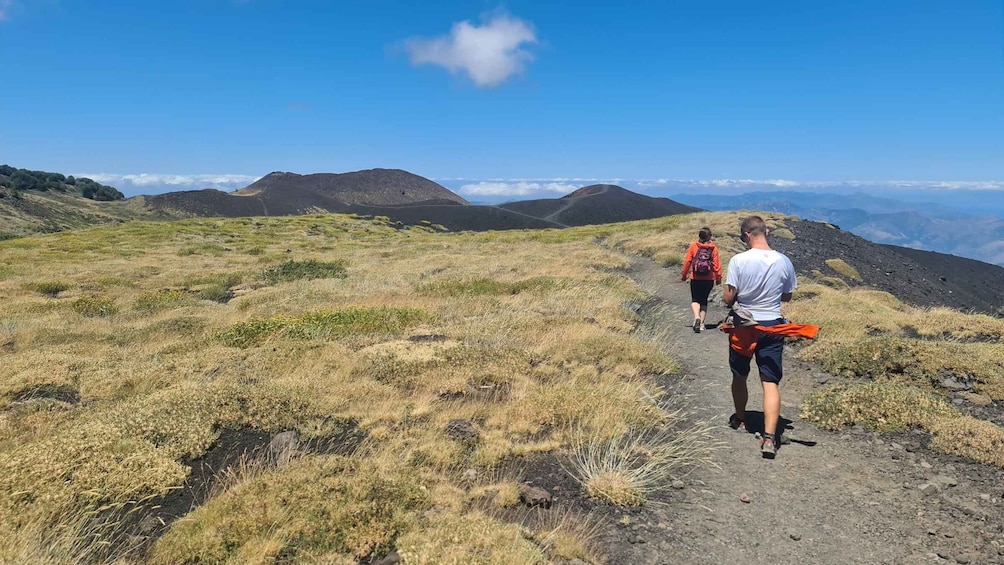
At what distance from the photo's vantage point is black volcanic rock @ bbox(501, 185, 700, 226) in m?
103

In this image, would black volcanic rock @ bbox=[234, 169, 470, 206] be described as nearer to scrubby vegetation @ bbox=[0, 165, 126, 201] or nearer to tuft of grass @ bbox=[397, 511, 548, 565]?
scrubby vegetation @ bbox=[0, 165, 126, 201]

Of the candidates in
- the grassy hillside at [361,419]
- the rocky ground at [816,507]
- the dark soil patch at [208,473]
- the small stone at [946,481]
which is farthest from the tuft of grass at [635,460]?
the dark soil patch at [208,473]

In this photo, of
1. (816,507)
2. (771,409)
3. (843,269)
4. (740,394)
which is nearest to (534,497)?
(816,507)

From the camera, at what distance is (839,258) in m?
28.0

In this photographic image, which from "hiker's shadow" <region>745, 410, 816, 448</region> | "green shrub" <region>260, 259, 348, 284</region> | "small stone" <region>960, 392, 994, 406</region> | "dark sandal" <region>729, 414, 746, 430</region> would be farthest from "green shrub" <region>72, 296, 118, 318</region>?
"small stone" <region>960, 392, 994, 406</region>

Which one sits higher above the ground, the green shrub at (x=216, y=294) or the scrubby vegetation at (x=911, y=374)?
the scrubby vegetation at (x=911, y=374)

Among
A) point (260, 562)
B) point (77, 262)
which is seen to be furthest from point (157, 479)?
point (77, 262)

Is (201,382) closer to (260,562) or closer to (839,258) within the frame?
(260,562)

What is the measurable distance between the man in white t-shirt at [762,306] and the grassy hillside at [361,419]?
95cm

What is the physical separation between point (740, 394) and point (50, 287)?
2637 cm

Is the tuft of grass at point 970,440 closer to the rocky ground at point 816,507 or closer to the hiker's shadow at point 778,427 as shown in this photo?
the rocky ground at point 816,507

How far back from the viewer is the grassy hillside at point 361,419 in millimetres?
4141

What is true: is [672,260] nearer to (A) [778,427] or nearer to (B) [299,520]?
(A) [778,427]

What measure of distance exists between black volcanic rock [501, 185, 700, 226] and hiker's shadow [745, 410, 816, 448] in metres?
91.6
